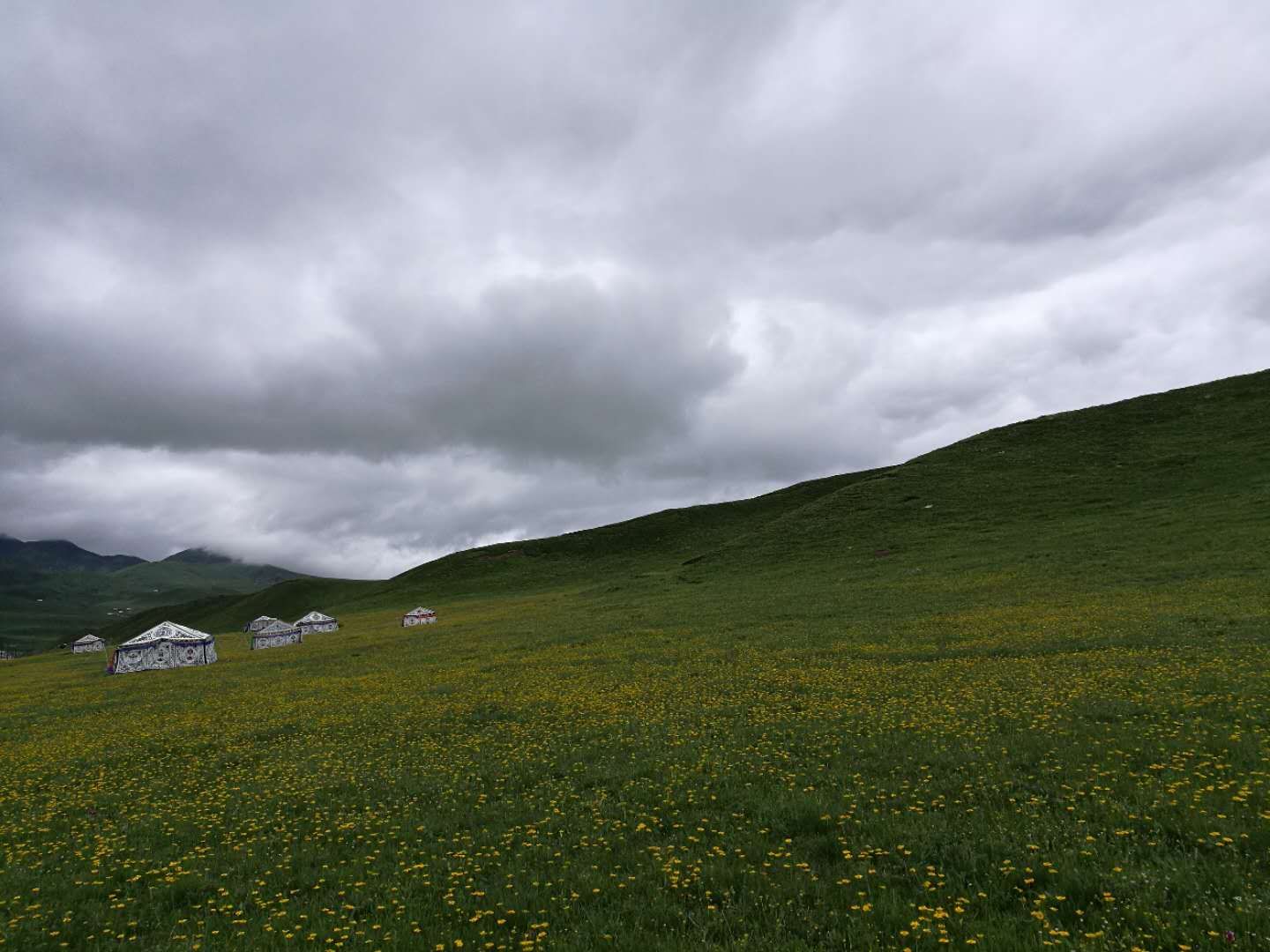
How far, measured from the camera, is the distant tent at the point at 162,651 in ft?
223

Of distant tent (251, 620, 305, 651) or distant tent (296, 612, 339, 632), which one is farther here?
distant tent (296, 612, 339, 632)

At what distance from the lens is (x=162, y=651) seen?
231 ft

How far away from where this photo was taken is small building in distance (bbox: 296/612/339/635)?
98.6m

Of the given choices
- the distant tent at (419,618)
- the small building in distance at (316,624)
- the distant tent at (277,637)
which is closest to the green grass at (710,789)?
the distant tent at (419,618)

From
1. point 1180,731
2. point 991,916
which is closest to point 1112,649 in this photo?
point 1180,731

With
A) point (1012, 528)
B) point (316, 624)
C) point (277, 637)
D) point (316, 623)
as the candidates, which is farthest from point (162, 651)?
point (1012, 528)

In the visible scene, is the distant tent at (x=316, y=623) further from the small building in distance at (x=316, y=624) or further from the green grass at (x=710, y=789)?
the green grass at (x=710, y=789)

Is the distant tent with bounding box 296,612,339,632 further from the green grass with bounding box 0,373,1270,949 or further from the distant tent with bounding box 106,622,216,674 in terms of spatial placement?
the green grass with bounding box 0,373,1270,949

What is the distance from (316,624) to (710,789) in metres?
100

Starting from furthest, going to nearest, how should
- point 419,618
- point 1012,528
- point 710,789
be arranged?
point 419,618, point 1012,528, point 710,789

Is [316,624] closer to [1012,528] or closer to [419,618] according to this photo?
[419,618]

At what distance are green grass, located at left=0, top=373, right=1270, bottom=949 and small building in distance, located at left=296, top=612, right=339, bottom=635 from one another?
2281 inches

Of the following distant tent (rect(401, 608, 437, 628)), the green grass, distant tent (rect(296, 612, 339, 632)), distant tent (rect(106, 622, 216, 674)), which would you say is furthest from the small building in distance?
the green grass

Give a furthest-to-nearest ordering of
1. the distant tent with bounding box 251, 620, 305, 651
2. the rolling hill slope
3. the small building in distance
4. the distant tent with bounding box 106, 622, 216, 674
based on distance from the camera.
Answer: the small building in distance, the distant tent with bounding box 251, 620, 305, 651, the distant tent with bounding box 106, 622, 216, 674, the rolling hill slope
